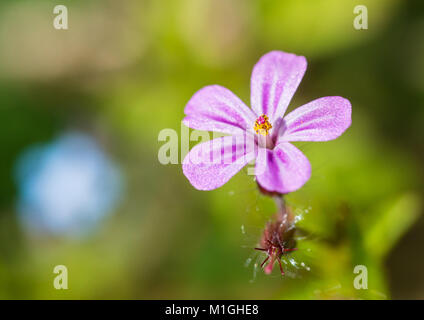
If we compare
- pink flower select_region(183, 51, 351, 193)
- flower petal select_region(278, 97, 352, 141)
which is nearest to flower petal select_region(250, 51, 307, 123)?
pink flower select_region(183, 51, 351, 193)

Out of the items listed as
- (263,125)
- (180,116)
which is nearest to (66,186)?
(180,116)

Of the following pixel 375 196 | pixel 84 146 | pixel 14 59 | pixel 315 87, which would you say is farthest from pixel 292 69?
pixel 14 59

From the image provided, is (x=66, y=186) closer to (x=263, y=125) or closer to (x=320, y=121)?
(x=263, y=125)

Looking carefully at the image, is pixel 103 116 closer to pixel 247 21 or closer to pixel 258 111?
pixel 247 21

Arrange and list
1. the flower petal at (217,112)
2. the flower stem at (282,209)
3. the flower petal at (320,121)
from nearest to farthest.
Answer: the flower petal at (320,121) → the flower petal at (217,112) → the flower stem at (282,209)

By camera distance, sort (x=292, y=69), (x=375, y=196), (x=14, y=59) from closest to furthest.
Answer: (x=292, y=69) < (x=375, y=196) < (x=14, y=59)

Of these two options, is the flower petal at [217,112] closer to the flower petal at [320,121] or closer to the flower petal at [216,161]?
the flower petal at [216,161]

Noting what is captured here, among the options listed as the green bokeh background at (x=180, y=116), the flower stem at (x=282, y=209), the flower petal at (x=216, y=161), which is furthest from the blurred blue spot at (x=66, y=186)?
the flower petal at (x=216, y=161)
